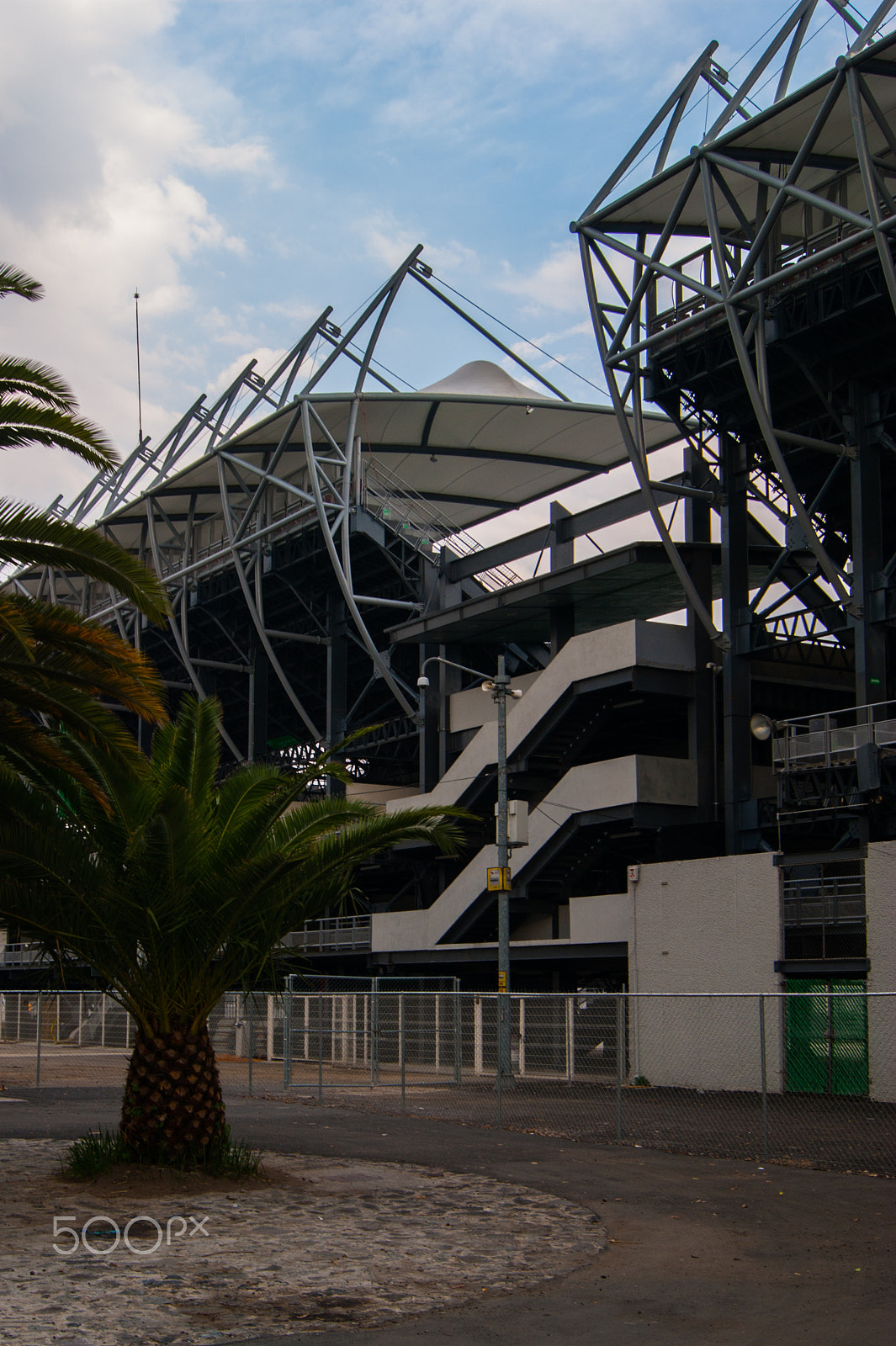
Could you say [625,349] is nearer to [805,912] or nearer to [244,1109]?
[805,912]

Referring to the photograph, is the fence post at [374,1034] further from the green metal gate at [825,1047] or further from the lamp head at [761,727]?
the lamp head at [761,727]

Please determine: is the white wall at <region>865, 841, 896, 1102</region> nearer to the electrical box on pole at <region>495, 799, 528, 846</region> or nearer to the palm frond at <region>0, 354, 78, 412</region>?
the electrical box on pole at <region>495, 799, 528, 846</region>

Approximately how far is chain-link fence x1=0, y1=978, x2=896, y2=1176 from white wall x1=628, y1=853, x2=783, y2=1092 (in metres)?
0.05

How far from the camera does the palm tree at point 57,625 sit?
12867mm

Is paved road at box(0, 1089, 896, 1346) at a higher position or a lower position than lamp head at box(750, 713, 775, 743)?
lower

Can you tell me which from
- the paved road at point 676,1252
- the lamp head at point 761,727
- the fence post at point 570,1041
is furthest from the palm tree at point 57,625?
the lamp head at point 761,727

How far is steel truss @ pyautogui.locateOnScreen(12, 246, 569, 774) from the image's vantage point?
47000 millimetres

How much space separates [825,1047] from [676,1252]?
14.3m

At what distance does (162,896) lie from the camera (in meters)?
13.1

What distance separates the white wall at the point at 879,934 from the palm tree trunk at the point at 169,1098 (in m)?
13.7

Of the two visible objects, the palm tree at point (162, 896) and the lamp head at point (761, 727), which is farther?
the lamp head at point (761, 727)

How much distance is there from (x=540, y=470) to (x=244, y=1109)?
120 feet

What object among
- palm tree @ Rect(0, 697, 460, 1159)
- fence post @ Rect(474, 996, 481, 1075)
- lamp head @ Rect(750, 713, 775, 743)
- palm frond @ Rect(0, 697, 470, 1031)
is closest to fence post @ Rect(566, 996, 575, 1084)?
fence post @ Rect(474, 996, 481, 1075)

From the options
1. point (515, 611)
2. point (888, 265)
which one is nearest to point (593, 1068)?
point (888, 265)
